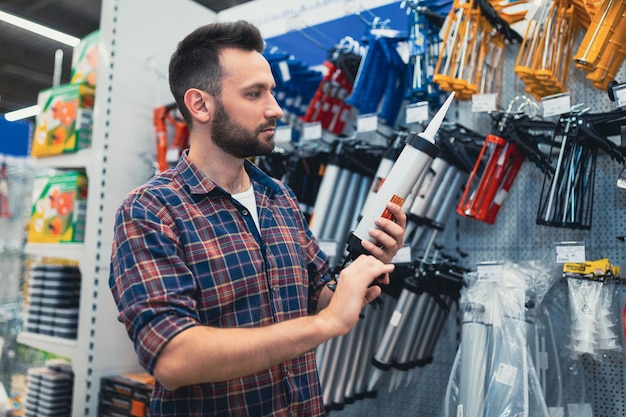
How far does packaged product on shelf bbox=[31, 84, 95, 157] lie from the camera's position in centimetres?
289

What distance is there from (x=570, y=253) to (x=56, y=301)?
8.03 ft

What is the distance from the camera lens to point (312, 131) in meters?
Result: 2.68

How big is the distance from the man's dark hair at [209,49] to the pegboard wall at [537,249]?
1410mm

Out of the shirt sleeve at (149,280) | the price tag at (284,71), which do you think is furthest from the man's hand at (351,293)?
the price tag at (284,71)

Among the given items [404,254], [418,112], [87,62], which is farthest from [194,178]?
[87,62]

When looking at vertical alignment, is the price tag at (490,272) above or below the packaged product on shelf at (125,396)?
above

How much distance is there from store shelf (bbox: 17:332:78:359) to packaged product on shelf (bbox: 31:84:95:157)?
98 cm

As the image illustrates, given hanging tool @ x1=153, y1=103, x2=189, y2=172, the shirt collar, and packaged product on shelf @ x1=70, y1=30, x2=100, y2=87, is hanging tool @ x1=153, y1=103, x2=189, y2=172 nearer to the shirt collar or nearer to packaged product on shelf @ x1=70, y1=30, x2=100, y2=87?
packaged product on shelf @ x1=70, y1=30, x2=100, y2=87

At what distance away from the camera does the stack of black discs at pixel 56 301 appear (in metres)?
2.80

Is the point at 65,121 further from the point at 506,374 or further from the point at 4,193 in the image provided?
the point at 506,374

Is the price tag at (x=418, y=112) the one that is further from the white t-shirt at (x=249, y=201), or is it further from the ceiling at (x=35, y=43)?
the ceiling at (x=35, y=43)

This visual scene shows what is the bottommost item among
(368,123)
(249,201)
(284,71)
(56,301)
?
(56,301)

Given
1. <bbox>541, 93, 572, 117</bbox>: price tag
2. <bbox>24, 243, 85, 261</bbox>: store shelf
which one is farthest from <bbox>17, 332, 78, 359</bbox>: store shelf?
<bbox>541, 93, 572, 117</bbox>: price tag

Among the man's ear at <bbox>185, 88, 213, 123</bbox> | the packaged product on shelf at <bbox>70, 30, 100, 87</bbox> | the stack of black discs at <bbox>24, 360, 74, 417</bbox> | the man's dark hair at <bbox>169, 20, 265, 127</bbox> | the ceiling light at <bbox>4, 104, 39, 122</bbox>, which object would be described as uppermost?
the ceiling light at <bbox>4, 104, 39, 122</bbox>
